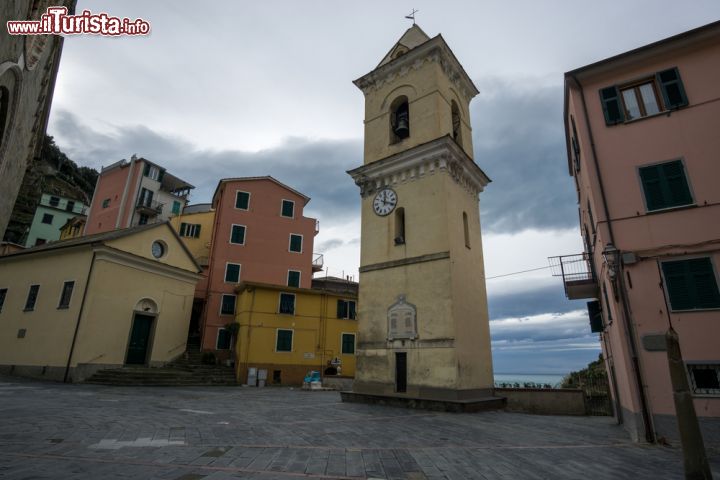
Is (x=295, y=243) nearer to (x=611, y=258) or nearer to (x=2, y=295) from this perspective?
(x=2, y=295)

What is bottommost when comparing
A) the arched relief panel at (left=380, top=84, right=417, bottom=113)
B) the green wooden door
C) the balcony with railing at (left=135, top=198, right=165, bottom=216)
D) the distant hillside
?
the green wooden door

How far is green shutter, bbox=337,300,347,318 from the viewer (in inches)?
1043

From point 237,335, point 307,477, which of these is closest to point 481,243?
point 307,477

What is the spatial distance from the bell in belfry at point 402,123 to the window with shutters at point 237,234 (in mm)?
15645

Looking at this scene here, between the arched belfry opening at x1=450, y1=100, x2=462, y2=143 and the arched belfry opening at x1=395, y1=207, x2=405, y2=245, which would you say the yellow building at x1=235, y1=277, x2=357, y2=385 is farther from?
the arched belfry opening at x1=450, y1=100, x2=462, y2=143

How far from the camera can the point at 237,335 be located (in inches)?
948

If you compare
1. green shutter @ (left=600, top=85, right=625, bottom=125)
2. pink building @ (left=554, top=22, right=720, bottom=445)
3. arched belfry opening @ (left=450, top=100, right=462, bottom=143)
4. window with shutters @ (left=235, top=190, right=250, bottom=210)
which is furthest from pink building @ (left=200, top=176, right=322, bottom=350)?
green shutter @ (left=600, top=85, right=625, bottom=125)

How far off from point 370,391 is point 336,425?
614cm

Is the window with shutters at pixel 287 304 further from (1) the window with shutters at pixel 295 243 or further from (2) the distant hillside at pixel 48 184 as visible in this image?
(2) the distant hillside at pixel 48 184

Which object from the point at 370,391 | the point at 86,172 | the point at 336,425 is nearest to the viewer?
the point at 336,425

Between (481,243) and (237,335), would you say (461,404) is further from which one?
(237,335)

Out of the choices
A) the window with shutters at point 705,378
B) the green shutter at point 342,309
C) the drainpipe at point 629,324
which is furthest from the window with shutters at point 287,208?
the window with shutters at point 705,378

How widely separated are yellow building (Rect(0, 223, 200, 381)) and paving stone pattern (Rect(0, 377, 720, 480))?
27.9ft

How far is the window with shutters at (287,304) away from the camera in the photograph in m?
24.5
